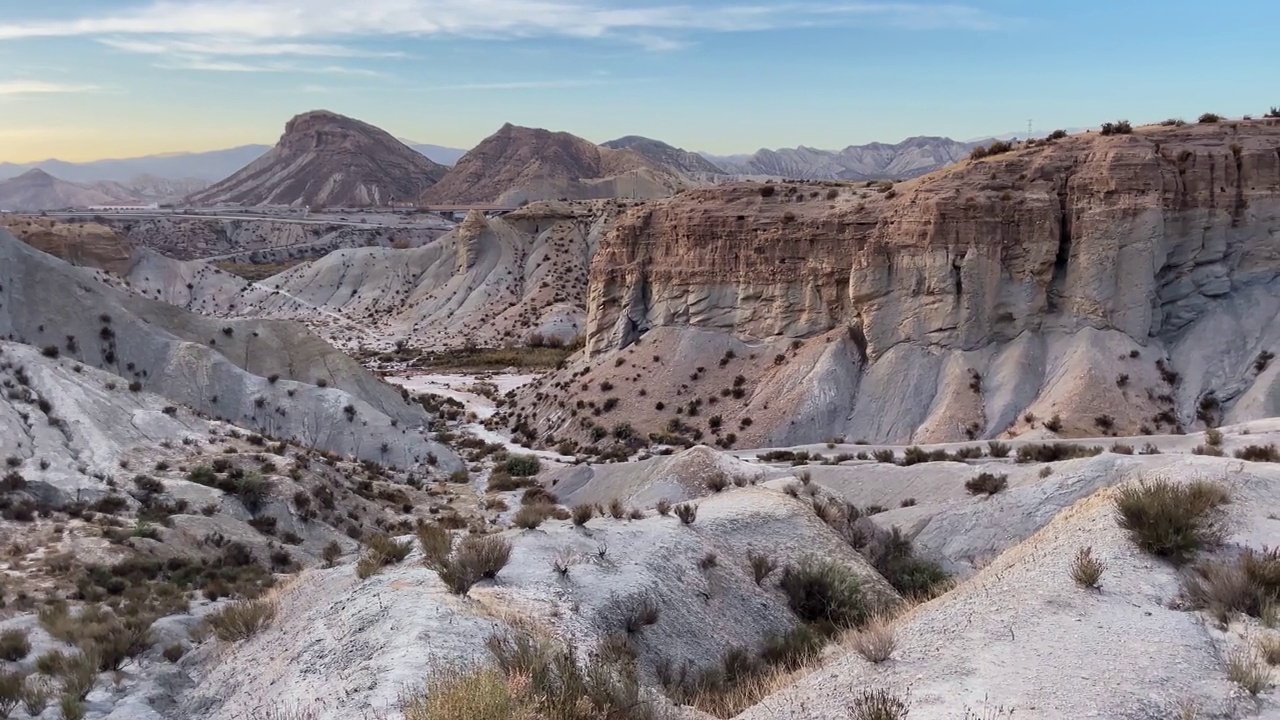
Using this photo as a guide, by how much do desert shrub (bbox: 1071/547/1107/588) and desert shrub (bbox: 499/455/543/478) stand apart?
2700cm

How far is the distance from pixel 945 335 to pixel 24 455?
31.6m

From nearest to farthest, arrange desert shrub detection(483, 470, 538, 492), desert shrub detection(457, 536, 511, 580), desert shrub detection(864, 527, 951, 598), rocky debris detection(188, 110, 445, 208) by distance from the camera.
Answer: desert shrub detection(457, 536, 511, 580), desert shrub detection(864, 527, 951, 598), desert shrub detection(483, 470, 538, 492), rocky debris detection(188, 110, 445, 208)

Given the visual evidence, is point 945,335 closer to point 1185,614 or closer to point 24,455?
point 1185,614

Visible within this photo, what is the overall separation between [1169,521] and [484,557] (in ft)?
25.0

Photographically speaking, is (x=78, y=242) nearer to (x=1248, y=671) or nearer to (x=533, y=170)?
(x=1248, y=671)

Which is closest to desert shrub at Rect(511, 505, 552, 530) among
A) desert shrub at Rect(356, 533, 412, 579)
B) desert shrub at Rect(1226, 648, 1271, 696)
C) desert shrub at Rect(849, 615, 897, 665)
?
desert shrub at Rect(356, 533, 412, 579)

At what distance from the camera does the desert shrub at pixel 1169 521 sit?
8.73 metres

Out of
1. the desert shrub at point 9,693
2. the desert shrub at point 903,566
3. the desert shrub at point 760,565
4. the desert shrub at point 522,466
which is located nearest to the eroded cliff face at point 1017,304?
the desert shrub at point 522,466

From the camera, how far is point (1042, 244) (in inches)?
1321

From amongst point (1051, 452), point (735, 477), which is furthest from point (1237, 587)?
point (1051, 452)

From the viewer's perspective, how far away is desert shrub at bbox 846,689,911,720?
20.3 ft

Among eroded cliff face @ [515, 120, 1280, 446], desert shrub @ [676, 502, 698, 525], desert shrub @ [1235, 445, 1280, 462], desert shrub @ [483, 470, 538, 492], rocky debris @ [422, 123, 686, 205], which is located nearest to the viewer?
desert shrub @ [676, 502, 698, 525]

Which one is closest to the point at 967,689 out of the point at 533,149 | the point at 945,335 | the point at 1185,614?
the point at 1185,614

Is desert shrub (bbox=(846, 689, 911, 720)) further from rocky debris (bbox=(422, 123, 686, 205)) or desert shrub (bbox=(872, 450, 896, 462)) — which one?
rocky debris (bbox=(422, 123, 686, 205))
